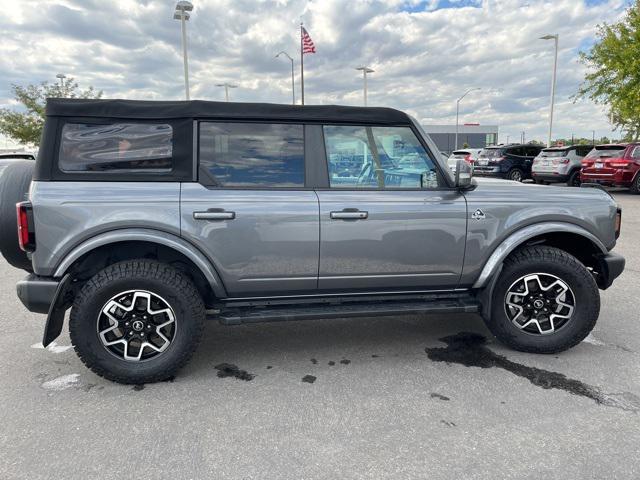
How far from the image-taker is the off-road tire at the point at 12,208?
3.28 metres

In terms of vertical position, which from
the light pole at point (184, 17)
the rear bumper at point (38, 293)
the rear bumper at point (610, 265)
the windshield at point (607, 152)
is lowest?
the rear bumper at point (38, 293)

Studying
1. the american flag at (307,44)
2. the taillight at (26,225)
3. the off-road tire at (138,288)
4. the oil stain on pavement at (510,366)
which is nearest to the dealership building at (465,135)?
the american flag at (307,44)

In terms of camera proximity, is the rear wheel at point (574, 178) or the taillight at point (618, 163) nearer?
the taillight at point (618, 163)

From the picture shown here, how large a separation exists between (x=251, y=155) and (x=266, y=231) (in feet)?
1.89

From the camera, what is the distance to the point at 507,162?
18.4 meters

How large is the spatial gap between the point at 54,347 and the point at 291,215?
233cm

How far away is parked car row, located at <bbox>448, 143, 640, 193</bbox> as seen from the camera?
47.0 feet

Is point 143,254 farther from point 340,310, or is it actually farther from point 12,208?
point 340,310

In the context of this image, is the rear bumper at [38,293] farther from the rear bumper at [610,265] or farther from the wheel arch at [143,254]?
the rear bumper at [610,265]

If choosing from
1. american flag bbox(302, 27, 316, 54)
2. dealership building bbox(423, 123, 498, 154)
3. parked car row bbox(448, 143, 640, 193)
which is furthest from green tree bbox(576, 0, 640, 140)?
dealership building bbox(423, 123, 498, 154)

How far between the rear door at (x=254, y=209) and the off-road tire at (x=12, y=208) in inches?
49.2

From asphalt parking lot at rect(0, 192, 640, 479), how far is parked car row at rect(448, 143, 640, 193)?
10.2m

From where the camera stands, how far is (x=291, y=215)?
3240 millimetres

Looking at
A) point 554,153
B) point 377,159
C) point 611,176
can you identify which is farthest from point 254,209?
point 554,153
